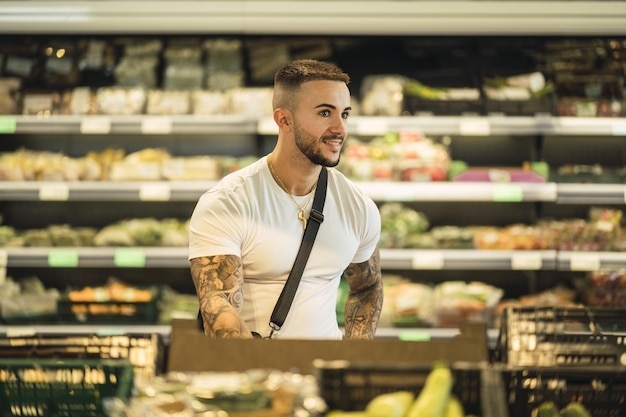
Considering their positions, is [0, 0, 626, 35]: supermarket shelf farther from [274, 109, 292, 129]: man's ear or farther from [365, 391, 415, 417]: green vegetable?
[365, 391, 415, 417]: green vegetable

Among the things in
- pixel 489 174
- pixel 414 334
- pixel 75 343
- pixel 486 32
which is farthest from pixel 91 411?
pixel 486 32

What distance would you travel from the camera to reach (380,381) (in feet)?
5.69

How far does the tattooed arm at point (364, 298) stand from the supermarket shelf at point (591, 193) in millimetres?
2188

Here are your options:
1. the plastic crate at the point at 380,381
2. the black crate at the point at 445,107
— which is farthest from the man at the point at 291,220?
the black crate at the point at 445,107

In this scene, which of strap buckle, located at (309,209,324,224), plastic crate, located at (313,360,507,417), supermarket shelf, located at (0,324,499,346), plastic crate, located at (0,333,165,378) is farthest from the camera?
supermarket shelf, located at (0,324,499,346)

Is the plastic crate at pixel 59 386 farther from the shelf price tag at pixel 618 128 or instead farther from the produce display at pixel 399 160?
the shelf price tag at pixel 618 128

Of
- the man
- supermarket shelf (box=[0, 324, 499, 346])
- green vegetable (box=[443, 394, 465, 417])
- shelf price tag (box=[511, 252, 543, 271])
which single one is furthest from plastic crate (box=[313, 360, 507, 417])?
shelf price tag (box=[511, 252, 543, 271])

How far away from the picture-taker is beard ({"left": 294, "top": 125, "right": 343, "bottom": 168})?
264 cm

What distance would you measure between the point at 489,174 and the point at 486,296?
0.68 metres

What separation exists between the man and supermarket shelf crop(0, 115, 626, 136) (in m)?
2.00

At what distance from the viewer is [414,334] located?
472 centimetres

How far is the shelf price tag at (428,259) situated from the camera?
15.5 feet

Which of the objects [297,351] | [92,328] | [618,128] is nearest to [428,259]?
[618,128]

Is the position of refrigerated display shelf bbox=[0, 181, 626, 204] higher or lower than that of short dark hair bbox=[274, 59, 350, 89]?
lower
